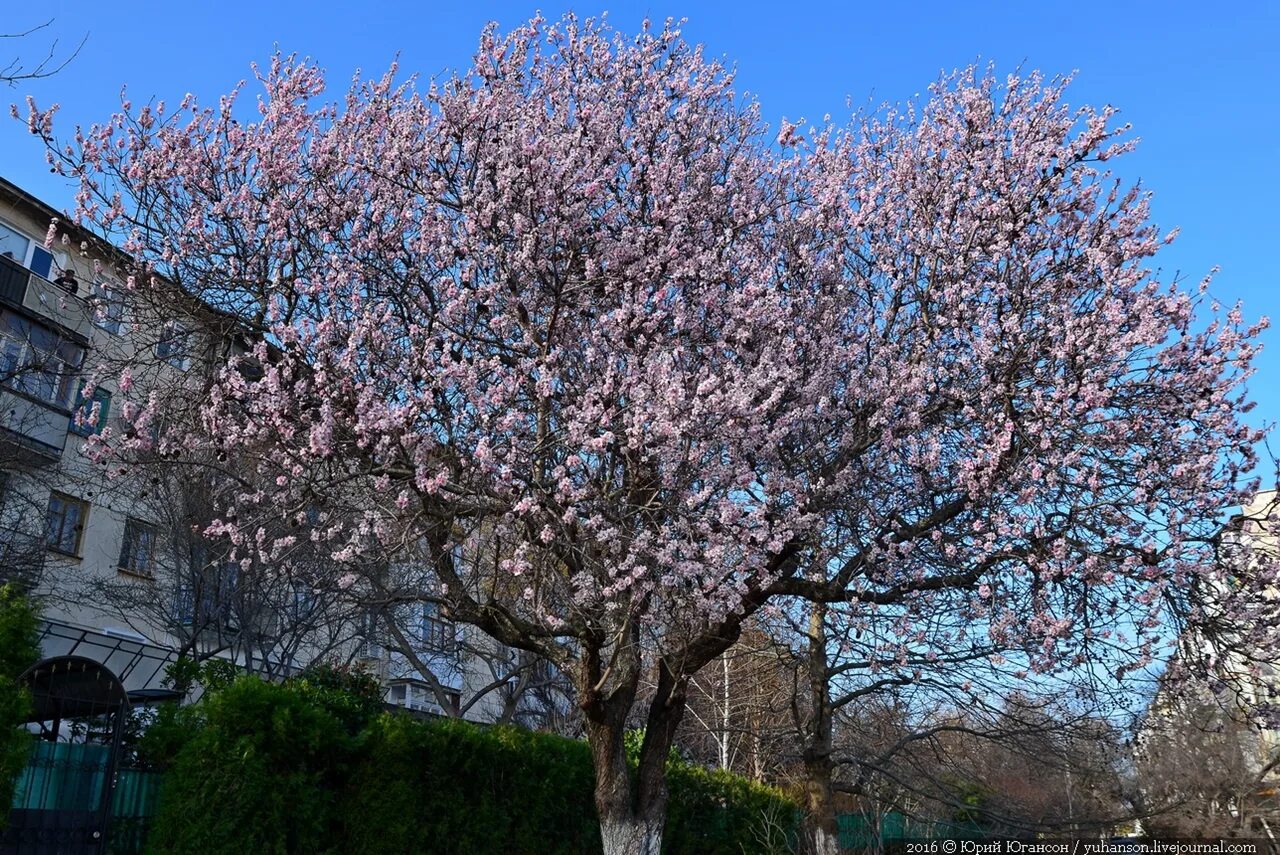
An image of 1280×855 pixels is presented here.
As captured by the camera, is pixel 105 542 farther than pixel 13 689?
Yes

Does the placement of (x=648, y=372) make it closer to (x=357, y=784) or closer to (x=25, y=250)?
(x=357, y=784)

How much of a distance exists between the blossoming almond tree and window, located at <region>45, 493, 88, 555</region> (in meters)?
11.1

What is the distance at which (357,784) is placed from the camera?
8.85 m

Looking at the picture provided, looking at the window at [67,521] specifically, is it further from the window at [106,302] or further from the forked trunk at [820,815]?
the forked trunk at [820,815]

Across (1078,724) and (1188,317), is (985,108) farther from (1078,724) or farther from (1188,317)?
(1078,724)

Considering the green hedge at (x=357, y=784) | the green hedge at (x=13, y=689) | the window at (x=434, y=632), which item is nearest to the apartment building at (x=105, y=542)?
the window at (x=434, y=632)

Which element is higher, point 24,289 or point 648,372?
point 24,289

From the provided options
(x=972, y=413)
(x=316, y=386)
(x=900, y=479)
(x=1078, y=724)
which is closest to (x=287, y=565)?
(x=316, y=386)

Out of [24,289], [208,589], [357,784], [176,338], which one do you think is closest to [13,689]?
[357,784]

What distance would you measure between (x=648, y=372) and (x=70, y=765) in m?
5.39

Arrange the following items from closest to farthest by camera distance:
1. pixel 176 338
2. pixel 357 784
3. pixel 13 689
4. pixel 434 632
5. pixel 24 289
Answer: pixel 13 689
pixel 357 784
pixel 176 338
pixel 24 289
pixel 434 632

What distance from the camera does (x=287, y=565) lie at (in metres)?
14.6

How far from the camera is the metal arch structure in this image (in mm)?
7098

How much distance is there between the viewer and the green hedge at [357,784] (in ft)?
25.3
